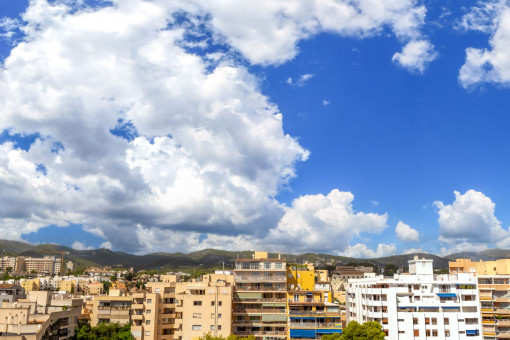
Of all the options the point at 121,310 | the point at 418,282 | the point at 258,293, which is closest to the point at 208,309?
the point at 258,293

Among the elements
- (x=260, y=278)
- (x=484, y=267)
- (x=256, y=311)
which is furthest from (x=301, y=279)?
(x=484, y=267)

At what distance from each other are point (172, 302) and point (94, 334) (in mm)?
17028

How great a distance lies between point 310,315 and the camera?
86.6 m

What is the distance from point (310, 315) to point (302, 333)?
12.0 feet

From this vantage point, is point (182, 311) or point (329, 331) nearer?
point (329, 331)

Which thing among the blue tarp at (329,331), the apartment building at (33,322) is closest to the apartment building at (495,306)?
the blue tarp at (329,331)

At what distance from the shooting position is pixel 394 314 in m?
87.0

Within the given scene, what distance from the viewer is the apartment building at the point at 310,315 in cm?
8575

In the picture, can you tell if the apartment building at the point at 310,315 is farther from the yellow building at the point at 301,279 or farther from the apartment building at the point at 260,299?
the yellow building at the point at 301,279

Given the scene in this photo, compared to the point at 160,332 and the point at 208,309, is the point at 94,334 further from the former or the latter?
the point at 208,309

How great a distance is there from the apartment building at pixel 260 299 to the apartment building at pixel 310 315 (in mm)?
2683

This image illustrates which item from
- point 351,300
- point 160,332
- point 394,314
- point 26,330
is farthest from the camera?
point 351,300

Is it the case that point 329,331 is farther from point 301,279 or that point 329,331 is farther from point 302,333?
point 301,279

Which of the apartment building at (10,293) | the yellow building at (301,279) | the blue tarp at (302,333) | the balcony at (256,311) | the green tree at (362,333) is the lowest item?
the blue tarp at (302,333)
